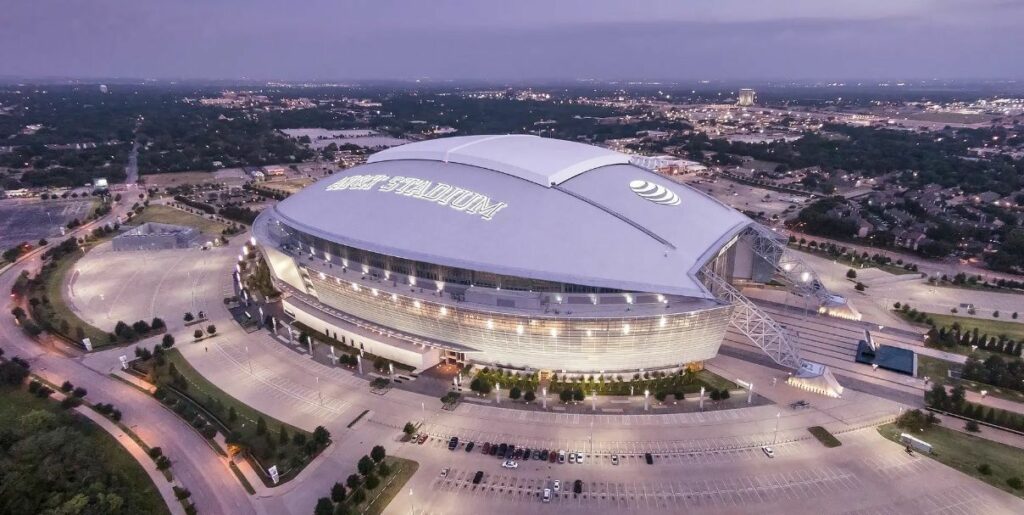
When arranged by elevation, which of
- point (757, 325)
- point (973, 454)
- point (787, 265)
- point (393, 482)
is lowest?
point (393, 482)

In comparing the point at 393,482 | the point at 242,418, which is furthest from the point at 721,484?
the point at 242,418

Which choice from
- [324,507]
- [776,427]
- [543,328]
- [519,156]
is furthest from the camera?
[519,156]

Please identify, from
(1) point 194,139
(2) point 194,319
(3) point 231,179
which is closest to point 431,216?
(2) point 194,319

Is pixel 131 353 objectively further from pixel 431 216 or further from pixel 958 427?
pixel 958 427

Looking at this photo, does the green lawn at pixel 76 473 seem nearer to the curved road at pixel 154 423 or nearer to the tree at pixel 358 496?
the curved road at pixel 154 423

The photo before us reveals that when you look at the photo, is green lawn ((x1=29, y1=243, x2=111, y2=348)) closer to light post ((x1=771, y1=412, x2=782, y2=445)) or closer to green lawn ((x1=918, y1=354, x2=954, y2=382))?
light post ((x1=771, y1=412, x2=782, y2=445))

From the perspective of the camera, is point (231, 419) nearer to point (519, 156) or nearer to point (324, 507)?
point (324, 507)

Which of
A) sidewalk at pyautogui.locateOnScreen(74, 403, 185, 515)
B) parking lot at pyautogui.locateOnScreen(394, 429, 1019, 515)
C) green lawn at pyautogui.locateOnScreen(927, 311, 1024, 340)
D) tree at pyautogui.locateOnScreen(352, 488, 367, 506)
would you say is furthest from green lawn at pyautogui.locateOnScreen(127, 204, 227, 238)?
green lawn at pyautogui.locateOnScreen(927, 311, 1024, 340)

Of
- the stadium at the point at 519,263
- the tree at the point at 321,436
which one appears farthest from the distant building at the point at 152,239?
the tree at the point at 321,436
